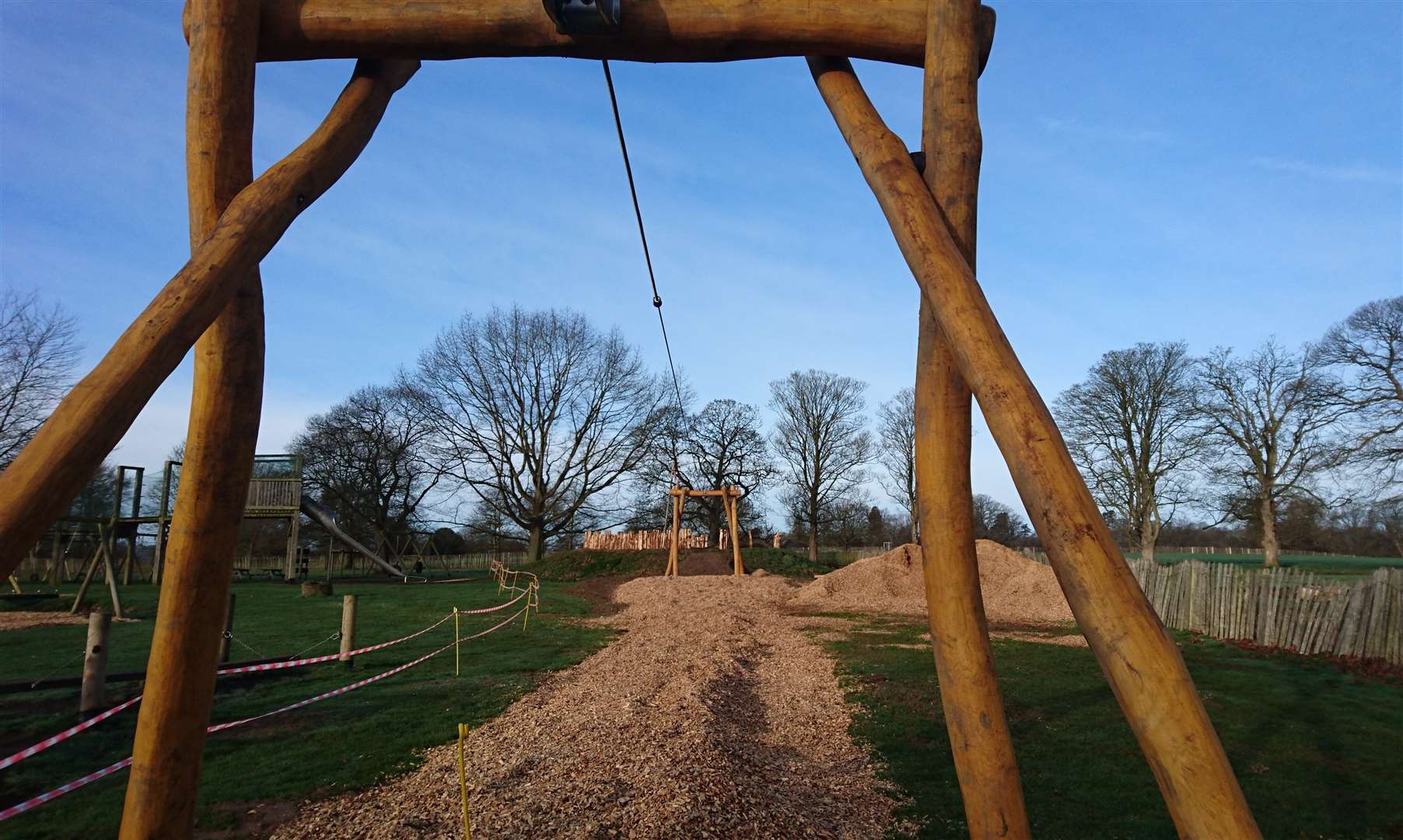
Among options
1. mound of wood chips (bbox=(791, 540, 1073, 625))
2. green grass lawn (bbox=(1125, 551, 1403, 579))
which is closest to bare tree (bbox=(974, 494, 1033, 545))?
green grass lawn (bbox=(1125, 551, 1403, 579))

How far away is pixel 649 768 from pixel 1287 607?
47.1 feet

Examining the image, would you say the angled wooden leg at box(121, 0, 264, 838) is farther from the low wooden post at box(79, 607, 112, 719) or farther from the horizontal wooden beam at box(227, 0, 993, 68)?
the low wooden post at box(79, 607, 112, 719)

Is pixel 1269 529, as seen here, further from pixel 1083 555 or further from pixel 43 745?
pixel 43 745

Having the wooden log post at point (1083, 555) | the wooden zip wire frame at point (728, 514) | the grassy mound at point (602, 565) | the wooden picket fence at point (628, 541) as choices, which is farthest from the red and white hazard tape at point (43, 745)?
the wooden picket fence at point (628, 541)

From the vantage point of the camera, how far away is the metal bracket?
2.89 m

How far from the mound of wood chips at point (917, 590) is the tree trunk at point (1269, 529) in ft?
53.6

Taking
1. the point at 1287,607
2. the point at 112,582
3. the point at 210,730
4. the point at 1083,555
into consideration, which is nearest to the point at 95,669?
the point at 210,730

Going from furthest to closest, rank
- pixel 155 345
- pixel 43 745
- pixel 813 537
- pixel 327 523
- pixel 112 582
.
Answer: pixel 813 537 < pixel 327 523 < pixel 112 582 < pixel 43 745 < pixel 155 345

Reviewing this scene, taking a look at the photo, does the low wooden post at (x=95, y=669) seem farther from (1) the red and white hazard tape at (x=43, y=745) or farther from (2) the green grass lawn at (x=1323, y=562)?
(2) the green grass lawn at (x=1323, y=562)

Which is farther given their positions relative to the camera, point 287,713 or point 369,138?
point 287,713

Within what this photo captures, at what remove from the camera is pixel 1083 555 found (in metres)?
1.97

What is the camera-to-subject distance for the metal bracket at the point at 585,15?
2895mm

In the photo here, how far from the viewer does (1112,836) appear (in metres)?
5.10

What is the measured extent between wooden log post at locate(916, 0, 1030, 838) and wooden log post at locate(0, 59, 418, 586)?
231 centimetres
